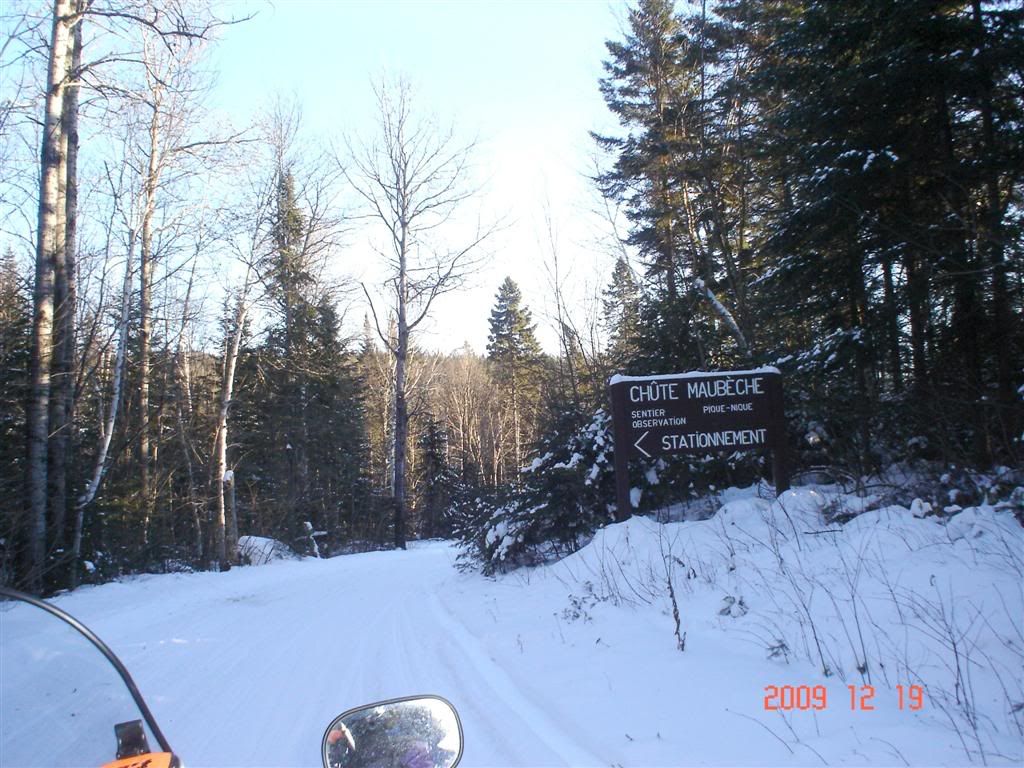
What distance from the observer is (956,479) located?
24.0ft

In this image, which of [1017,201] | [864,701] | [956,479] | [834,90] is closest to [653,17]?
[834,90]

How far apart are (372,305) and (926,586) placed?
71.3 feet

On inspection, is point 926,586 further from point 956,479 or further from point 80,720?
point 80,720

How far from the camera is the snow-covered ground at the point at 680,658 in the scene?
3.56 meters

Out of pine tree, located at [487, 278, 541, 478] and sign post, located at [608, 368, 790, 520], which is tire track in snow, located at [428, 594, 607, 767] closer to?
sign post, located at [608, 368, 790, 520]

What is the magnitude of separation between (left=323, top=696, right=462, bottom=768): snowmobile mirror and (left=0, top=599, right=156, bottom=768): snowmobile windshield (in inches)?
27.3

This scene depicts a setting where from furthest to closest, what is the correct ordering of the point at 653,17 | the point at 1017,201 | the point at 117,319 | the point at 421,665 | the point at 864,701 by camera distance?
the point at 653,17 < the point at 117,319 < the point at 1017,201 < the point at 421,665 < the point at 864,701

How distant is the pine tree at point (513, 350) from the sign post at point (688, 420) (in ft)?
107

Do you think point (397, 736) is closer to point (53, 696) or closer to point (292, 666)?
point (53, 696)

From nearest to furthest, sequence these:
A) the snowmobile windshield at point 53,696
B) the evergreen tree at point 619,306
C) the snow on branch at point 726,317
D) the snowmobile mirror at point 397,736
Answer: the snowmobile windshield at point 53,696
the snowmobile mirror at point 397,736
the snow on branch at point 726,317
the evergreen tree at point 619,306
